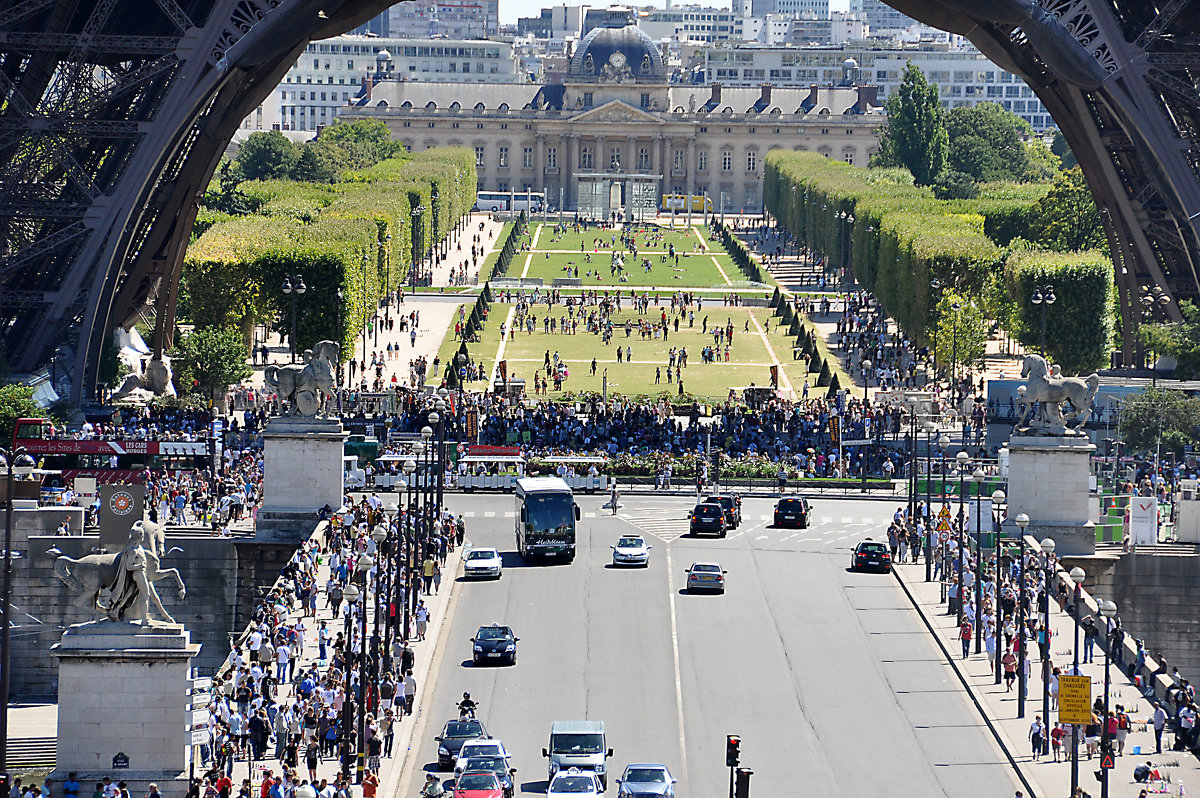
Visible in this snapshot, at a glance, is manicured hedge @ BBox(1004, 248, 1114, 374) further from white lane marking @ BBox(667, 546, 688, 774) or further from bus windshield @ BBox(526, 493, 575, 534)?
bus windshield @ BBox(526, 493, 575, 534)

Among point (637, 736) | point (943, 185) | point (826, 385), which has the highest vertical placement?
point (943, 185)

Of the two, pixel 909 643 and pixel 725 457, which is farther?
pixel 725 457

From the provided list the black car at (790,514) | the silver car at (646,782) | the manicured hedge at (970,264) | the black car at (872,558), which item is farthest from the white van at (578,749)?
the manicured hedge at (970,264)

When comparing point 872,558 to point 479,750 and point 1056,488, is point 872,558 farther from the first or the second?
point 479,750

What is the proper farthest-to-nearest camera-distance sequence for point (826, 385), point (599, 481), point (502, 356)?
1. point (502, 356)
2. point (826, 385)
3. point (599, 481)

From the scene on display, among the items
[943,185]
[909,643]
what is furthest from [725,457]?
[943,185]

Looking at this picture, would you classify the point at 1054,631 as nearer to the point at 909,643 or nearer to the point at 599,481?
the point at 909,643

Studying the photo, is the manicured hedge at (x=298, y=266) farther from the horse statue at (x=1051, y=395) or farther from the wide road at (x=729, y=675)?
the horse statue at (x=1051, y=395)
